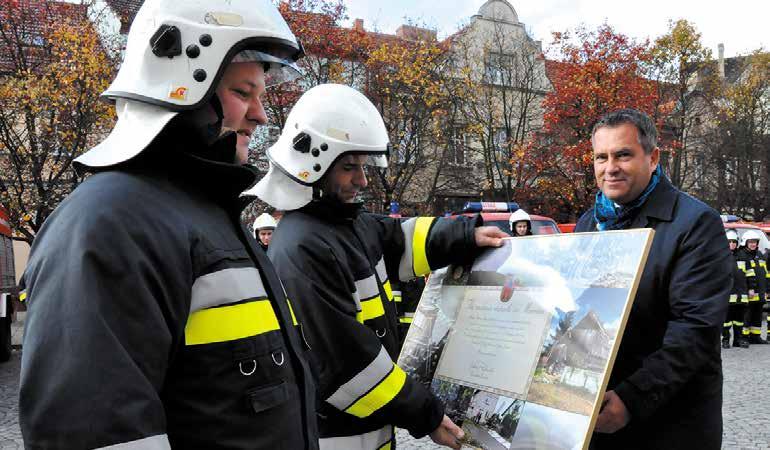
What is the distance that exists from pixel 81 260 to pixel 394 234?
222 cm

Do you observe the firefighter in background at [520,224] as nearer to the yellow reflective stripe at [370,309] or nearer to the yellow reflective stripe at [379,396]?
the yellow reflective stripe at [370,309]

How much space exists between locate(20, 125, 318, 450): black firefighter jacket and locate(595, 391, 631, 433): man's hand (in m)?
1.29

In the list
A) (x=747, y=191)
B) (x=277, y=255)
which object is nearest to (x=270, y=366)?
(x=277, y=255)

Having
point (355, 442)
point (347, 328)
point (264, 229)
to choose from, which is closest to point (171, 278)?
point (347, 328)

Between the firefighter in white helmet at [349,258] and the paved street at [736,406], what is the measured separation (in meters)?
3.61

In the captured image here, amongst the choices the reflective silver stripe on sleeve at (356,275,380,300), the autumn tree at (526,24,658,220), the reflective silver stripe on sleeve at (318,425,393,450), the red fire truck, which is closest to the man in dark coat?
the reflective silver stripe on sleeve at (318,425,393,450)

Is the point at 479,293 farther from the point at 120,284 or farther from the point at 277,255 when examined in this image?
the point at 120,284

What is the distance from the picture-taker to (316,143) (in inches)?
119

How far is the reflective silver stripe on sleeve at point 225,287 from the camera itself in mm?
1371

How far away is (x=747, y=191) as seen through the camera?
34500mm

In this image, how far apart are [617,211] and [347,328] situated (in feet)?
4.62

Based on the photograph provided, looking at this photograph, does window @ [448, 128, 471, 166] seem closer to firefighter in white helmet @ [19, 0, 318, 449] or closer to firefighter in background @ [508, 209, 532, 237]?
firefighter in background @ [508, 209, 532, 237]

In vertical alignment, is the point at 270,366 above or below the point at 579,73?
below

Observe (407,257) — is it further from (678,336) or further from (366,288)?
(678,336)
